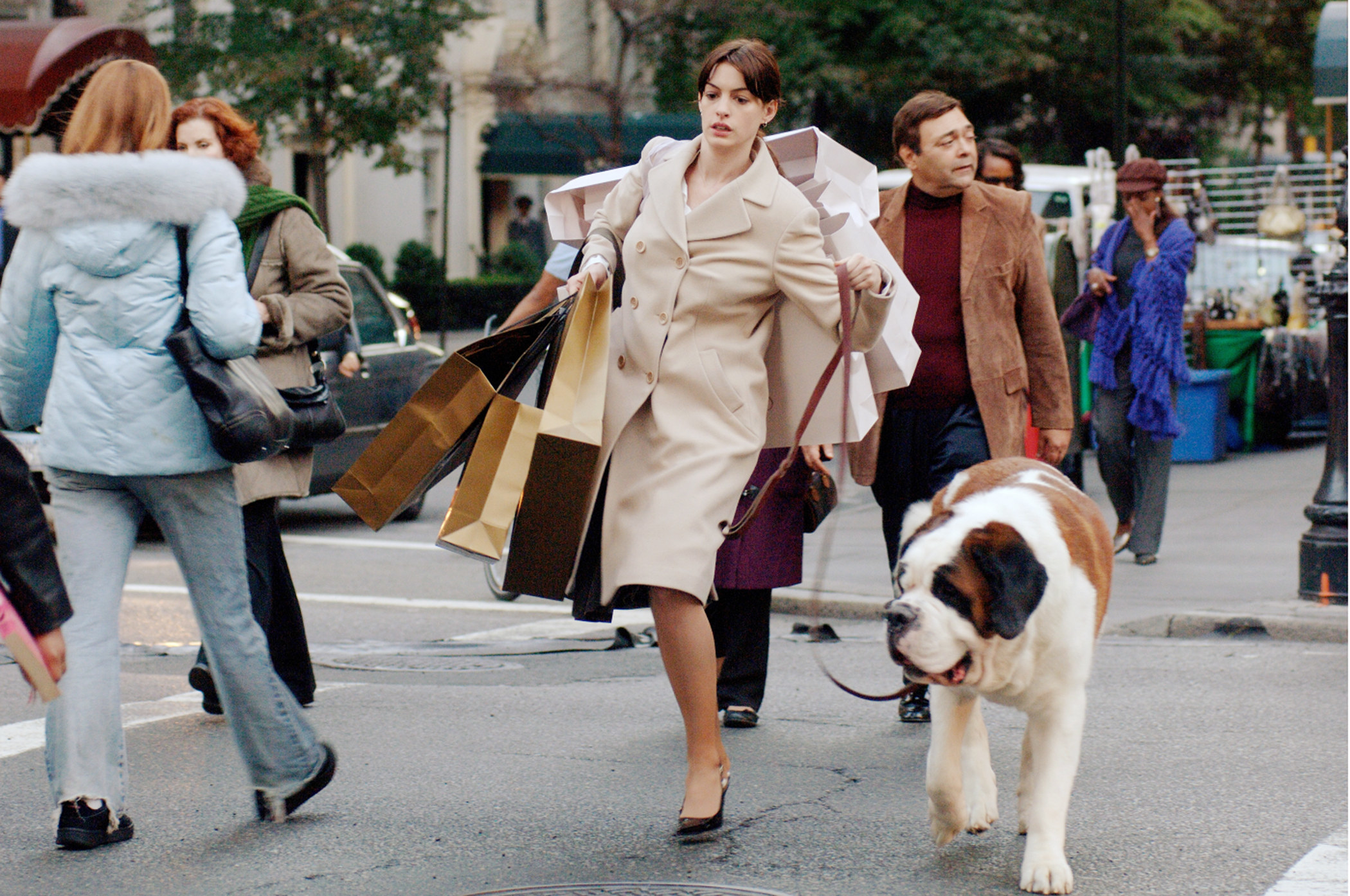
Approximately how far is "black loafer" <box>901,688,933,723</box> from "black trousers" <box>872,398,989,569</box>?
537mm

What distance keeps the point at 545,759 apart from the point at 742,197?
194 centimetres

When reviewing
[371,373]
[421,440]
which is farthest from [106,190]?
[371,373]

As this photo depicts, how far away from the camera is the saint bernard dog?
385 centimetres

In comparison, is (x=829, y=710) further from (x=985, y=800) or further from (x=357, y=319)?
(x=357, y=319)

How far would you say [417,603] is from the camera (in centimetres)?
897

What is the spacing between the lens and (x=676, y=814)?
481 centimetres

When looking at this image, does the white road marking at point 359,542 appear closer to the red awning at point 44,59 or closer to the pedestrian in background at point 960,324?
the red awning at point 44,59

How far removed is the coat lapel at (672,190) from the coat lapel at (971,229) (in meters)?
1.21

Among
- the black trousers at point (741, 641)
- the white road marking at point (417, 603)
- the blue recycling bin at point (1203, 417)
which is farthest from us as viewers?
the blue recycling bin at point (1203, 417)

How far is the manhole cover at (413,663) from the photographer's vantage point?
23.3 ft

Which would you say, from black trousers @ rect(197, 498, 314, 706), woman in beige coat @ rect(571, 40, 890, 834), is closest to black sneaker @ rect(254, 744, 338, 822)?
woman in beige coat @ rect(571, 40, 890, 834)

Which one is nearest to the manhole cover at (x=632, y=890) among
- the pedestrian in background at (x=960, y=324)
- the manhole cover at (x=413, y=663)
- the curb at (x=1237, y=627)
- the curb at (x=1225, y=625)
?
the pedestrian in background at (x=960, y=324)

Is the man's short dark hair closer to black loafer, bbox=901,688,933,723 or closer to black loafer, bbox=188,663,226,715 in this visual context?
black loafer, bbox=901,688,933,723

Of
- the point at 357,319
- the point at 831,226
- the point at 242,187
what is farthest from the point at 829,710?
the point at 357,319
